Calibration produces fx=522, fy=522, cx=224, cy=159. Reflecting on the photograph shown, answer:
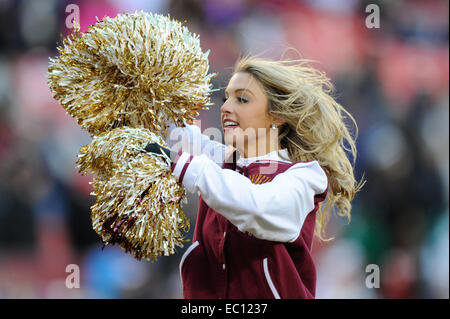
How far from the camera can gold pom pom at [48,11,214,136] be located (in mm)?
1571

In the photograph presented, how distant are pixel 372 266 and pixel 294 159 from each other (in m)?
2.13

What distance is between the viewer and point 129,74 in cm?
158

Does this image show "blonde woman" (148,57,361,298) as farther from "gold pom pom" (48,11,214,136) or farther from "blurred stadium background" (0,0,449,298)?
"blurred stadium background" (0,0,449,298)

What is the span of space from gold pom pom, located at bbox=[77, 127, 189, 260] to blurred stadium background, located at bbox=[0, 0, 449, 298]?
5.83 ft

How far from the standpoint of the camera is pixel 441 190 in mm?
4074

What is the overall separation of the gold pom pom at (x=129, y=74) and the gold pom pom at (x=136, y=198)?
0.36 ft

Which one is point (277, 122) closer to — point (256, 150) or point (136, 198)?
point (256, 150)
